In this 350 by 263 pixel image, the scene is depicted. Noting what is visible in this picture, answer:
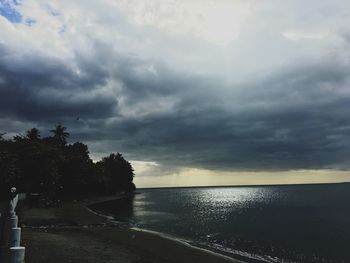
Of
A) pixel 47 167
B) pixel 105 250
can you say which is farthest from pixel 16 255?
pixel 47 167

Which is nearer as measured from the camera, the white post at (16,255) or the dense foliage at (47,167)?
the white post at (16,255)

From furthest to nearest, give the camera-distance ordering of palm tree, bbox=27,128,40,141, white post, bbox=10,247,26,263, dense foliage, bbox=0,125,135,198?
palm tree, bbox=27,128,40,141, dense foliage, bbox=0,125,135,198, white post, bbox=10,247,26,263

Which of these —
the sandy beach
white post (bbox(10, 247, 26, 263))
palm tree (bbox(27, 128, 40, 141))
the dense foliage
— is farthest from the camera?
palm tree (bbox(27, 128, 40, 141))

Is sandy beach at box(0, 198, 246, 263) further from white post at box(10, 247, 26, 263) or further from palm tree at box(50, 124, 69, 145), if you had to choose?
palm tree at box(50, 124, 69, 145)

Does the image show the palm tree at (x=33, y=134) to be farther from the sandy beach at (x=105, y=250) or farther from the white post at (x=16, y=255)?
the white post at (x=16, y=255)

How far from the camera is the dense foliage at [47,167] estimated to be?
2579 inches

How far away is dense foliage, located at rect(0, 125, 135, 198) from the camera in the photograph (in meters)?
65.5

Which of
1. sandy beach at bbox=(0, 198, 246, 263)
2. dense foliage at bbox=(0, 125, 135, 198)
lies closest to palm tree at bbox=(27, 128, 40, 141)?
dense foliage at bbox=(0, 125, 135, 198)

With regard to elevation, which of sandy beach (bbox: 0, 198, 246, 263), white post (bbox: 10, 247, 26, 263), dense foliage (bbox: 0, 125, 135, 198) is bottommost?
sandy beach (bbox: 0, 198, 246, 263)

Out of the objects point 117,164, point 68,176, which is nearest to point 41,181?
point 68,176

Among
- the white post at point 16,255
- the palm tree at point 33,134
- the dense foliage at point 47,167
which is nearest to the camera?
the white post at point 16,255

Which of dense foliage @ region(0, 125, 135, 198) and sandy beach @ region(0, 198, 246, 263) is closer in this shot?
sandy beach @ region(0, 198, 246, 263)

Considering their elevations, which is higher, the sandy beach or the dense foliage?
the dense foliage

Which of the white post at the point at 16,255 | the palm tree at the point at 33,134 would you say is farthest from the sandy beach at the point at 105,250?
the palm tree at the point at 33,134
